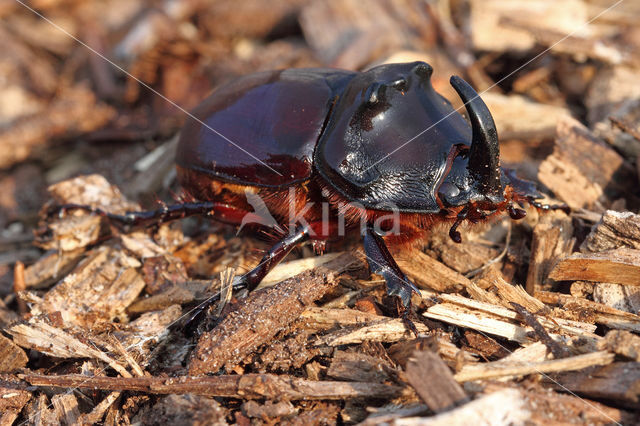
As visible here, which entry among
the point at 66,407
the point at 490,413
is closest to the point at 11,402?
the point at 66,407

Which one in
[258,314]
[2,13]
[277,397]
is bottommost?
[277,397]

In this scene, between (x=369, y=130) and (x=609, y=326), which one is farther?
(x=369, y=130)

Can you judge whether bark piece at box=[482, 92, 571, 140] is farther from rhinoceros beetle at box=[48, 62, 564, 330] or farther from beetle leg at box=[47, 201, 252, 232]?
beetle leg at box=[47, 201, 252, 232]

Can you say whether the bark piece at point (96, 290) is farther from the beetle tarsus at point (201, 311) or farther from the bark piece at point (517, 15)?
the bark piece at point (517, 15)

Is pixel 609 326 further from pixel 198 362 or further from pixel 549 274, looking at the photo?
pixel 198 362

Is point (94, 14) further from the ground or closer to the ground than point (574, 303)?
further from the ground

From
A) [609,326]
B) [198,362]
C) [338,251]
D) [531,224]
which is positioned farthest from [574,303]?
[198,362]
